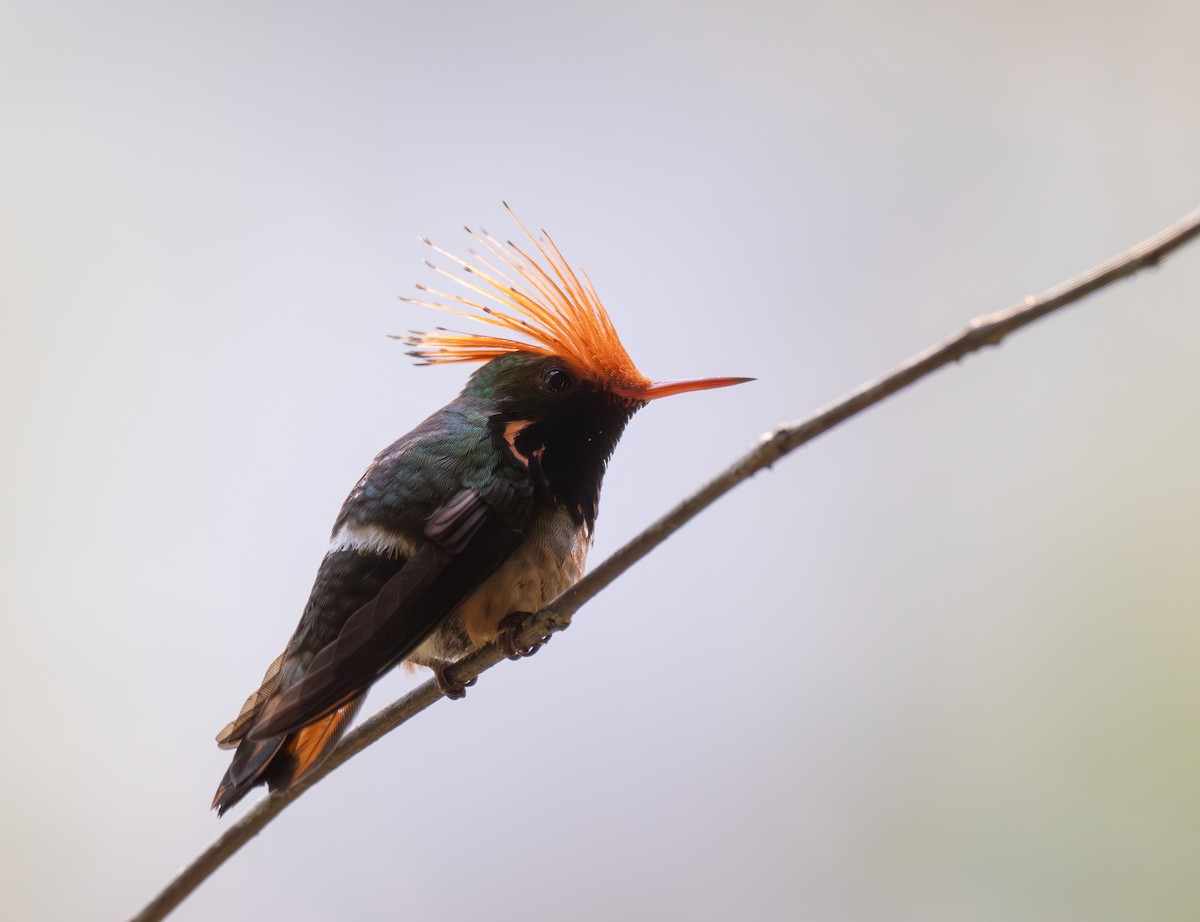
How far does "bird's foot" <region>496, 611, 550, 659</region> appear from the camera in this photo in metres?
1.72

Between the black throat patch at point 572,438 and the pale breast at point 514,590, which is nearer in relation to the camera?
the pale breast at point 514,590

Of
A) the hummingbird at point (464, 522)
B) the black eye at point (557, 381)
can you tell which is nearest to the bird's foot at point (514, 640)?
the hummingbird at point (464, 522)

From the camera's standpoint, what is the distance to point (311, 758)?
1729 millimetres

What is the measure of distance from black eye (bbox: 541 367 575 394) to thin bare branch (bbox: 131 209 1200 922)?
585 millimetres

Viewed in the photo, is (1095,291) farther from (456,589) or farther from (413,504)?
(413,504)

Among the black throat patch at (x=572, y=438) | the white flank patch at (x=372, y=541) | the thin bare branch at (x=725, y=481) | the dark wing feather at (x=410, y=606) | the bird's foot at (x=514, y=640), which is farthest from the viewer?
the black throat patch at (x=572, y=438)

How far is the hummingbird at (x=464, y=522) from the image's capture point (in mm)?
1642

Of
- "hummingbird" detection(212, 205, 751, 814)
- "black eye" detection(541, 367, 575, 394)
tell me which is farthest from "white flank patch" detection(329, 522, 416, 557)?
"black eye" detection(541, 367, 575, 394)

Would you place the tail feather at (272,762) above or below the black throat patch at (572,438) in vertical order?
below

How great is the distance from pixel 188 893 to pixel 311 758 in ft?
0.99

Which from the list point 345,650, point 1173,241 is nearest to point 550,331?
point 345,650

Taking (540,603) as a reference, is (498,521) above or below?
above

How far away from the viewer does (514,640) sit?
5.69 feet

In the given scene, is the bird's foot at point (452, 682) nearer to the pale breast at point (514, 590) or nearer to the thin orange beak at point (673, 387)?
the pale breast at point (514, 590)
